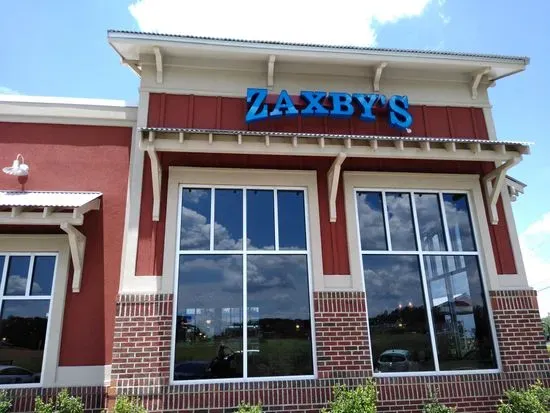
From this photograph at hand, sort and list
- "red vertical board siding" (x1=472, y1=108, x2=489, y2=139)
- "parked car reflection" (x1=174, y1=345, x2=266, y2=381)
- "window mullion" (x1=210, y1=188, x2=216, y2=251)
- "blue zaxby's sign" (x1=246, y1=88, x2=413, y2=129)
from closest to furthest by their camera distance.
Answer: "parked car reflection" (x1=174, y1=345, x2=266, y2=381), "window mullion" (x1=210, y1=188, x2=216, y2=251), "blue zaxby's sign" (x1=246, y1=88, x2=413, y2=129), "red vertical board siding" (x1=472, y1=108, x2=489, y2=139)

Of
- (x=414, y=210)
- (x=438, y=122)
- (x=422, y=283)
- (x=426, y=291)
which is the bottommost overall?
(x=426, y=291)

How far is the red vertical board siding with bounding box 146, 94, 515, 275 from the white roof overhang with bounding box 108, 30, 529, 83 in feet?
2.61

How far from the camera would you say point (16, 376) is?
652 centimetres

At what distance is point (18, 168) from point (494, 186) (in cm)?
835

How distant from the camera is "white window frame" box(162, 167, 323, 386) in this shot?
6805mm

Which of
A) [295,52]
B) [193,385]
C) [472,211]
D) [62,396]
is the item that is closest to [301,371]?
[193,385]

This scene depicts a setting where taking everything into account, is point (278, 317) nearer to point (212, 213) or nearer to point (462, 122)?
point (212, 213)

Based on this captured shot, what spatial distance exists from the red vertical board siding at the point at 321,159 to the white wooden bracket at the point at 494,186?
0.23m

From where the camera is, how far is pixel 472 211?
7.93 metres

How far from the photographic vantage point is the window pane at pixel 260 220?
7.24 m

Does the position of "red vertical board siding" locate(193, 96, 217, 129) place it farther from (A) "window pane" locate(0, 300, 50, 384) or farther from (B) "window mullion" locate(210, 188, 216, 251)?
(A) "window pane" locate(0, 300, 50, 384)

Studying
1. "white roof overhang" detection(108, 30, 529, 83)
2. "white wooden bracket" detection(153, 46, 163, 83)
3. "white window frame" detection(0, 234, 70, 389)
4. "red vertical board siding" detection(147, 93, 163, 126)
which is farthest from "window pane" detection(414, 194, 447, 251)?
"white window frame" detection(0, 234, 70, 389)

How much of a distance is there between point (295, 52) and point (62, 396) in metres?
6.64

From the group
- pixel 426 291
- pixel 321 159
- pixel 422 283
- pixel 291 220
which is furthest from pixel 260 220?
pixel 426 291
